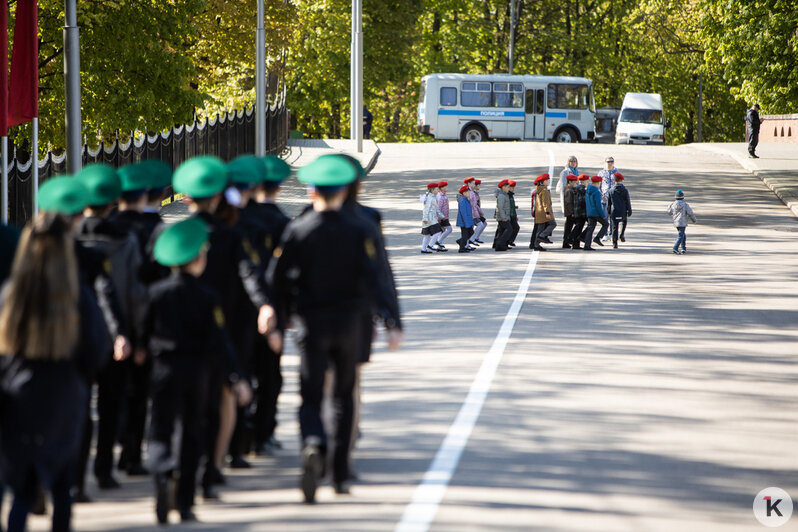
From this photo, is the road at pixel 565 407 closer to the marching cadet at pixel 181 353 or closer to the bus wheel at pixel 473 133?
the marching cadet at pixel 181 353

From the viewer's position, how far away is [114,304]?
719 centimetres

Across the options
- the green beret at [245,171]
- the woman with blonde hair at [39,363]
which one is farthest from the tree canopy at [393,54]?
the woman with blonde hair at [39,363]

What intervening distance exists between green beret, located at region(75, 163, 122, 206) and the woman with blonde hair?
182cm

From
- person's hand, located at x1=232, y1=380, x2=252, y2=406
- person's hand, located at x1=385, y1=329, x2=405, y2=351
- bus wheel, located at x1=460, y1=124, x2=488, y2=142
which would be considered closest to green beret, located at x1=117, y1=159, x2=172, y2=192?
person's hand, located at x1=232, y1=380, x2=252, y2=406

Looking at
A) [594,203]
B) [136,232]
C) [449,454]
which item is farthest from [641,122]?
[136,232]

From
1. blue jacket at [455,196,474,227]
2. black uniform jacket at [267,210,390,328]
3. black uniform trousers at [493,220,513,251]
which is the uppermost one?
black uniform jacket at [267,210,390,328]

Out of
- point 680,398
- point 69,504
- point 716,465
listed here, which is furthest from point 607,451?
point 69,504

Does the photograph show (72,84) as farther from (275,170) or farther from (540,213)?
(540,213)

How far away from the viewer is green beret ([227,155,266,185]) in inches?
329

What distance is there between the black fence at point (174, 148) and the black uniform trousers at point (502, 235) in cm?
756

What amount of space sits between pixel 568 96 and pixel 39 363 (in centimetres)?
5137

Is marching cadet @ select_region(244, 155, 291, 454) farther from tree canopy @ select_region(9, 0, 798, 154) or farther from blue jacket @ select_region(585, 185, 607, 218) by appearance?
tree canopy @ select_region(9, 0, 798, 154)

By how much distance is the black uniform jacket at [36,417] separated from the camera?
5637 millimetres

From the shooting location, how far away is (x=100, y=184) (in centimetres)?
760
